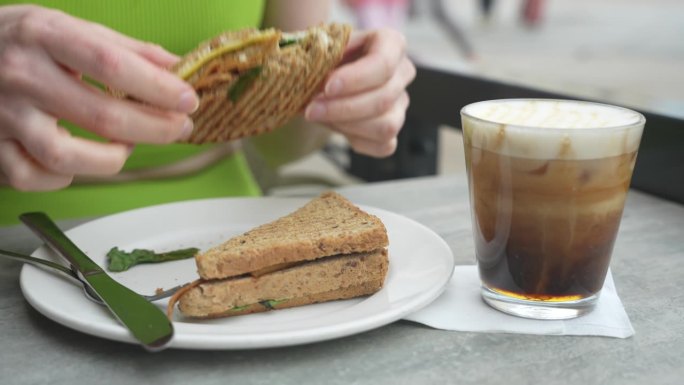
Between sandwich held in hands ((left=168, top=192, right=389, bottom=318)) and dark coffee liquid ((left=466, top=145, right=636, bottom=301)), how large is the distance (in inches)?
4.3

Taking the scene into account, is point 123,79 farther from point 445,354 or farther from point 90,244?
point 445,354

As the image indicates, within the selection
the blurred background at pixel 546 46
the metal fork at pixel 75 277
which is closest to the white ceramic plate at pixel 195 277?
the metal fork at pixel 75 277

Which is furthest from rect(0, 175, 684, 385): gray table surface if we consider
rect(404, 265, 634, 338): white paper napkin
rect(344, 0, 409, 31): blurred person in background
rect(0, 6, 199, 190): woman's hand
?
rect(344, 0, 409, 31): blurred person in background

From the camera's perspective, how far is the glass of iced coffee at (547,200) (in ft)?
2.06

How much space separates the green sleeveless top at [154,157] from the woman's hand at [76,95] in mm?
498

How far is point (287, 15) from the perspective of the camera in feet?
4.95

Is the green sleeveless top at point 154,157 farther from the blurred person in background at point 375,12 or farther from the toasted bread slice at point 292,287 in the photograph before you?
the blurred person in background at point 375,12

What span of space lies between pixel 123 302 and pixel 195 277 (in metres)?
0.14

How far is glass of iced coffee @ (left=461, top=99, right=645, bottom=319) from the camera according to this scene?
628 mm

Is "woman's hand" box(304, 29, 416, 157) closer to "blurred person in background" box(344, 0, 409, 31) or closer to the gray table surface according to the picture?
the gray table surface

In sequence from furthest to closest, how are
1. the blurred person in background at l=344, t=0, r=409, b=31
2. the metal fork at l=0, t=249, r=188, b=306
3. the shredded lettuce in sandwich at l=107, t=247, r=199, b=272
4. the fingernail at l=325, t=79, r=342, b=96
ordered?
the blurred person in background at l=344, t=0, r=409, b=31 → the fingernail at l=325, t=79, r=342, b=96 → the shredded lettuce in sandwich at l=107, t=247, r=199, b=272 → the metal fork at l=0, t=249, r=188, b=306

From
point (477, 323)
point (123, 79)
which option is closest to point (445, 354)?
point (477, 323)

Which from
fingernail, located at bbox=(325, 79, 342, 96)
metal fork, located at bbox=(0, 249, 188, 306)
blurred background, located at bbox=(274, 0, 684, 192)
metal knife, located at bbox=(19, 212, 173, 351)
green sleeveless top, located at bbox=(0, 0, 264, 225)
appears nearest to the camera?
metal knife, located at bbox=(19, 212, 173, 351)

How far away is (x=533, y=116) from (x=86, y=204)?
32.6 inches
